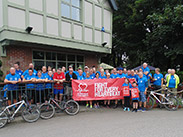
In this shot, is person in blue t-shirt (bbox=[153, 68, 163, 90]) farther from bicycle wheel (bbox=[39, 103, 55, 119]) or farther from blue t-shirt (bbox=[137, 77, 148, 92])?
bicycle wheel (bbox=[39, 103, 55, 119])

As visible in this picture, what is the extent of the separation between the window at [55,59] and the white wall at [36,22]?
1603mm

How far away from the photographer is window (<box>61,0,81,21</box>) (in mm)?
10017

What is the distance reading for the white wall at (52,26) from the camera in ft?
29.5

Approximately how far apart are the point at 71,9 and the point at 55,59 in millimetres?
3662

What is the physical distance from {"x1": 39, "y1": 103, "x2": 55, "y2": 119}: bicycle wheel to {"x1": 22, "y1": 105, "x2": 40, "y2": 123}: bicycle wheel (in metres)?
0.22

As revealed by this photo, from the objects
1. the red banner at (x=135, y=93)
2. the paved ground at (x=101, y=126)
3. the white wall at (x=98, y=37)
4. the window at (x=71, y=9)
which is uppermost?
the window at (x=71, y=9)

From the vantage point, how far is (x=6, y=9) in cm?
730

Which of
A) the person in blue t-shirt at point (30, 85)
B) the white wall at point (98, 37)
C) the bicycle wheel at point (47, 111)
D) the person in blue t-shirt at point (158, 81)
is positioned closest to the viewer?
the bicycle wheel at point (47, 111)

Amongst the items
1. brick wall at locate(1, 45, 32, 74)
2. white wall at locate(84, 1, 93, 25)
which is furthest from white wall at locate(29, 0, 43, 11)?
white wall at locate(84, 1, 93, 25)

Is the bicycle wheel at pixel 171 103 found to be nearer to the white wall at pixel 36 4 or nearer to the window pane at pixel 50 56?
the window pane at pixel 50 56

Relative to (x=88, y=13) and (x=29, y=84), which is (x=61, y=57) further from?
(x=29, y=84)

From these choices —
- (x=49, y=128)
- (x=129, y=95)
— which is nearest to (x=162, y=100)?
(x=129, y=95)

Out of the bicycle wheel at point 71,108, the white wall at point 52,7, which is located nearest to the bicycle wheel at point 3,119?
the bicycle wheel at point 71,108

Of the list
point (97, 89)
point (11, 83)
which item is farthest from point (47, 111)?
point (97, 89)
